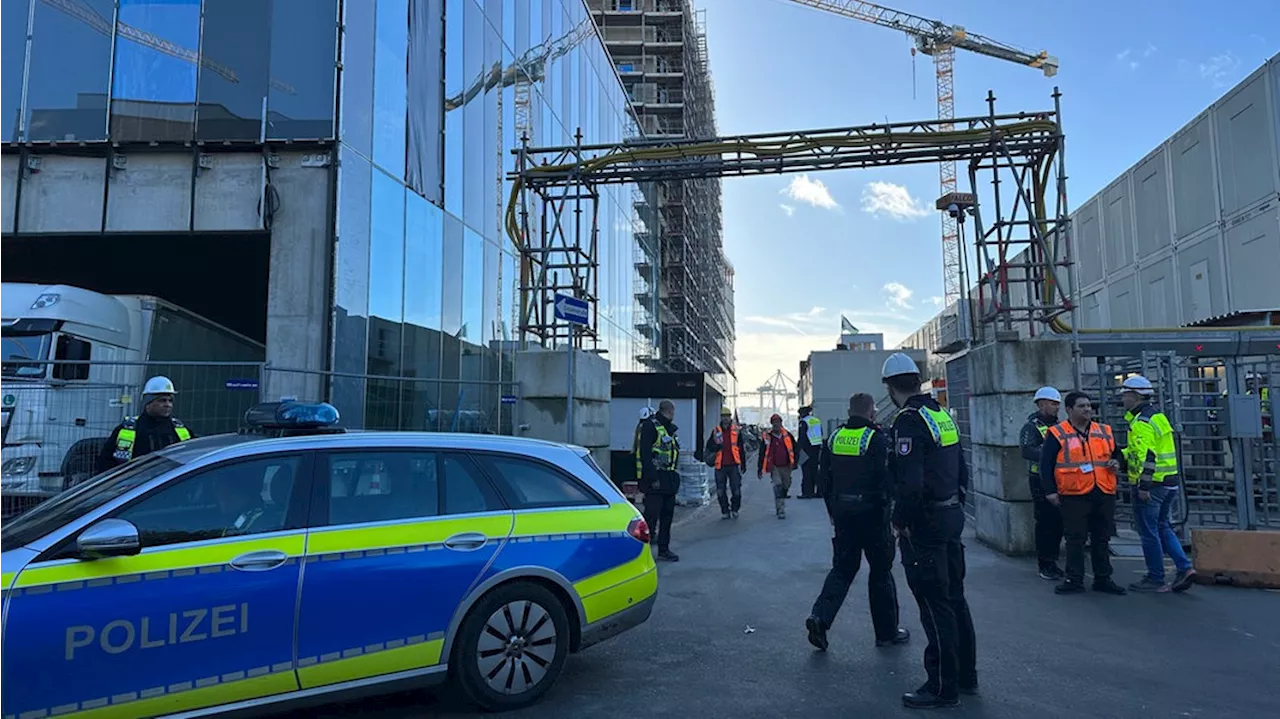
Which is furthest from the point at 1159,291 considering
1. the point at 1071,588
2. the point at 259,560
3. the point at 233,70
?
the point at 259,560

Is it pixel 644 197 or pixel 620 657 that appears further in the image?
pixel 644 197

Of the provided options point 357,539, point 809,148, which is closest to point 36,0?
point 809,148

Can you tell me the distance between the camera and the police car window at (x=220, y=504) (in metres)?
3.54

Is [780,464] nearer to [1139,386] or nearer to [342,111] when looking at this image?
[1139,386]

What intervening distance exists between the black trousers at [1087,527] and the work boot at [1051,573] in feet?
1.47

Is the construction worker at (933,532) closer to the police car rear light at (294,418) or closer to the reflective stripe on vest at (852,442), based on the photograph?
the reflective stripe on vest at (852,442)

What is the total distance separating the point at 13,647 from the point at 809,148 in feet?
35.0

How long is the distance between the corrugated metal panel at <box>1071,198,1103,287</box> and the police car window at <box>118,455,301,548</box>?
2722cm

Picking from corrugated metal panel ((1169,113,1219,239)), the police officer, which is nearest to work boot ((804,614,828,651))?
the police officer

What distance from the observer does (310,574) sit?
3.70m

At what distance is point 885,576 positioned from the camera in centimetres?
543

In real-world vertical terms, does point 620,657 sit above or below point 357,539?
below

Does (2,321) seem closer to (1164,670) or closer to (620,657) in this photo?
(620,657)

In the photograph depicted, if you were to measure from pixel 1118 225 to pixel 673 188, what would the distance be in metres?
28.3
